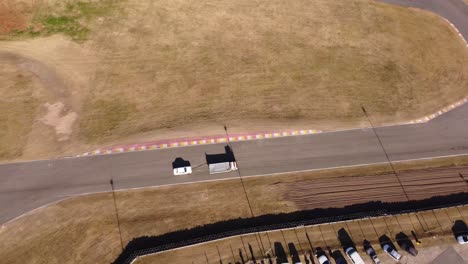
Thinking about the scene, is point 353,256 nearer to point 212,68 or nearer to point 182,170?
point 182,170

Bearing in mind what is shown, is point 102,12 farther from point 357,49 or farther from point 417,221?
point 417,221

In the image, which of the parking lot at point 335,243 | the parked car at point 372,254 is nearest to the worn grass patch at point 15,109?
the parking lot at point 335,243

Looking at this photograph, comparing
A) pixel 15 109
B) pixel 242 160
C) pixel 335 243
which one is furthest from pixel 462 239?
pixel 15 109

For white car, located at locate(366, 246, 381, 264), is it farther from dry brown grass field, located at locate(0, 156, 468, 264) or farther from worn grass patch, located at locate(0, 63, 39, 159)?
worn grass patch, located at locate(0, 63, 39, 159)

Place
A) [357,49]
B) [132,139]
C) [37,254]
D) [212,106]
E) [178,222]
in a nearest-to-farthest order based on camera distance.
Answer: [37,254] → [178,222] → [132,139] → [212,106] → [357,49]

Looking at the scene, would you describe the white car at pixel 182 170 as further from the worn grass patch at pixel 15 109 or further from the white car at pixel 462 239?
the white car at pixel 462 239

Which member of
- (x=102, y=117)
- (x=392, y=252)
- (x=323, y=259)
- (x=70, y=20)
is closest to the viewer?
(x=323, y=259)

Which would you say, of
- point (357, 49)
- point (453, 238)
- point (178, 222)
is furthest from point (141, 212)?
point (357, 49)
